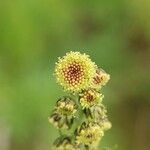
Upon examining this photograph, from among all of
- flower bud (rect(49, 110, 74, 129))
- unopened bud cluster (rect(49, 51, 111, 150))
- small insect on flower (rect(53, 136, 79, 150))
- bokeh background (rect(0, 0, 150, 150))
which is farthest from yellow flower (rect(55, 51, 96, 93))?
bokeh background (rect(0, 0, 150, 150))

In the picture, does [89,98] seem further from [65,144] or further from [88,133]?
[65,144]

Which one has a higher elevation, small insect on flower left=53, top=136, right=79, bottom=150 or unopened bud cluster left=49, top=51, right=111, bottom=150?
unopened bud cluster left=49, top=51, right=111, bottom=150

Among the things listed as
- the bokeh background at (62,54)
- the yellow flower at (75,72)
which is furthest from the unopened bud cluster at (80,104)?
the bokeh background at (62,54)

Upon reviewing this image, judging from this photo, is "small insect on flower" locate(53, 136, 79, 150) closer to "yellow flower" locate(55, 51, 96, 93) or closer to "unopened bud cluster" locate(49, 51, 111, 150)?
"unopened bud cluster" locate(49, 51, 111, 150)

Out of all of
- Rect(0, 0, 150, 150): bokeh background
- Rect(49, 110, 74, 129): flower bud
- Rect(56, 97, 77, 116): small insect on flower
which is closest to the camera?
Rect(56, 97, 77, 116): small insect on flower
